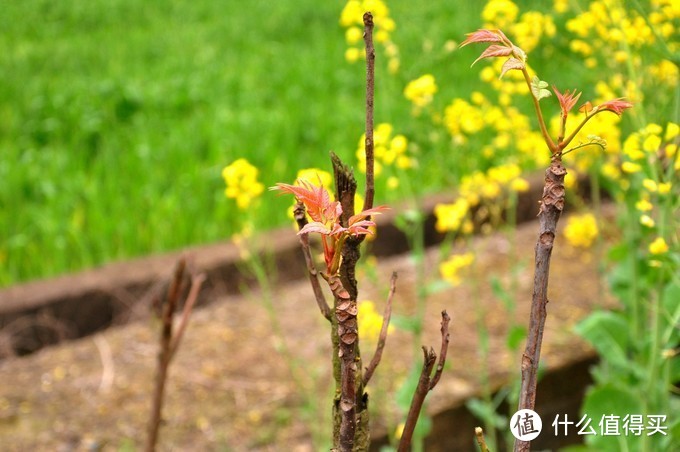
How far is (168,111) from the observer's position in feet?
16.2

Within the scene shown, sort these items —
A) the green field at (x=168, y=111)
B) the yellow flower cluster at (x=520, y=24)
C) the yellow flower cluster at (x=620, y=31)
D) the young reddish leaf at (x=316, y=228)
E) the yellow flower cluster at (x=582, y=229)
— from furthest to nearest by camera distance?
the green field at (x=168, y=111) < the yellow flower cluster at (x=582, y=229) < the yellow flower cluster at (x=520, y=24) < the yellow flower cluster at (x=620, y=31) < the young reddish leaf at (x=316, y=228)

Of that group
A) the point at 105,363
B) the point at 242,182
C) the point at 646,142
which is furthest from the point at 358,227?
the point at 105,363

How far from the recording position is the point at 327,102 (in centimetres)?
504

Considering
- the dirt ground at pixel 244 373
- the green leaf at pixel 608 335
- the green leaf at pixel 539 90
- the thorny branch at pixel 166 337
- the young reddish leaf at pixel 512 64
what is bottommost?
the dirt ground at pixel 244 373

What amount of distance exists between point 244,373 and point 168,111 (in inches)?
116

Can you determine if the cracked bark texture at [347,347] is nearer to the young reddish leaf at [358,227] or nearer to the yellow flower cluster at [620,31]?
the young reddish leaf at [358,227]

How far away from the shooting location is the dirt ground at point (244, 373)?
200cm

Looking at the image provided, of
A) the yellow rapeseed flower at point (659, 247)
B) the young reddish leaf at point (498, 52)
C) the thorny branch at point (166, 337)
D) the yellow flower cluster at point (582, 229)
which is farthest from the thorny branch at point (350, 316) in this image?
the yellow flower cluster at point (582, 229)

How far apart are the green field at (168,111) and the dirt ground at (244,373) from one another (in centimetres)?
43

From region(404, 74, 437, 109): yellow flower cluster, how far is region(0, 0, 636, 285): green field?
4.0 inches

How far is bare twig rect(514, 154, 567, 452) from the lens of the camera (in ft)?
2.22

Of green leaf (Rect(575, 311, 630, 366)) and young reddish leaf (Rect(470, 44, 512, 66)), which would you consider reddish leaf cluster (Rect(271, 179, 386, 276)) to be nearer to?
young reddish leaf (Rect(470, 44, 512, 66))

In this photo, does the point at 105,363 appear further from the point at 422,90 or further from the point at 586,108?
the point at 586,108

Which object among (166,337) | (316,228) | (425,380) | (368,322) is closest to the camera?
(316,228)
